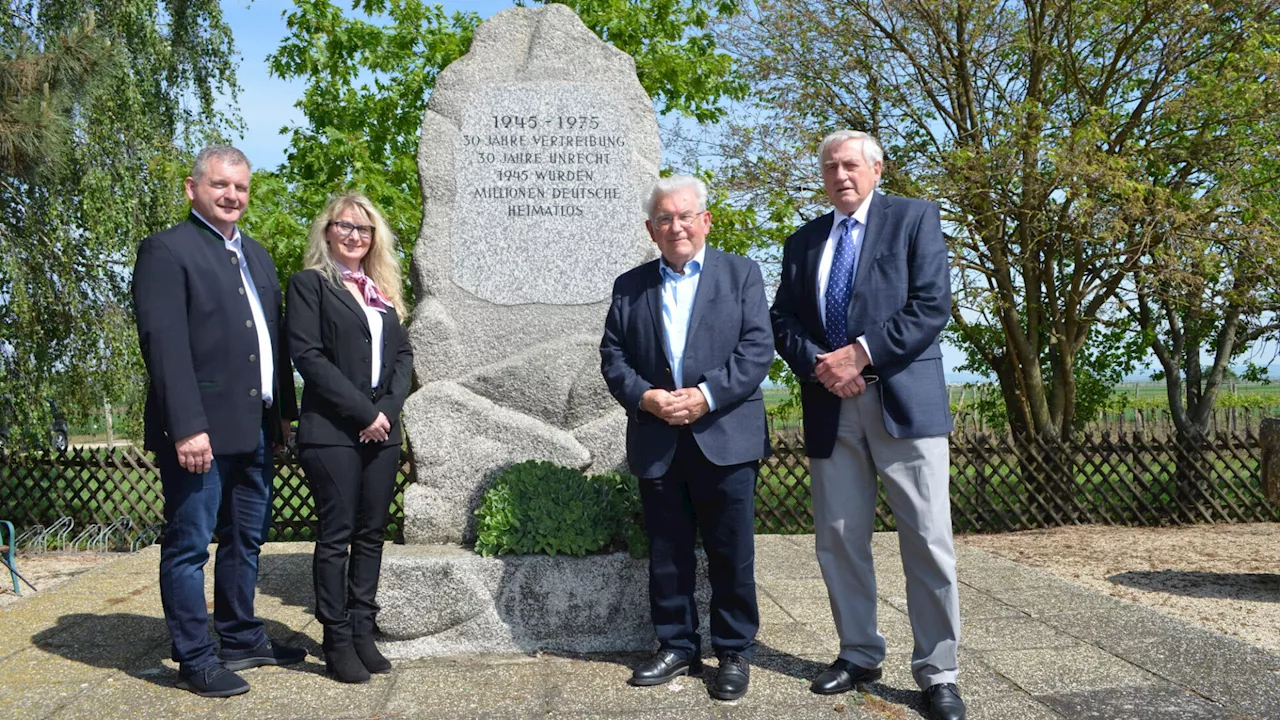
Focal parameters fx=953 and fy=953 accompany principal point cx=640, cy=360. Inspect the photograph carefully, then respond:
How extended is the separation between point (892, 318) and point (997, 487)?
5867 mm

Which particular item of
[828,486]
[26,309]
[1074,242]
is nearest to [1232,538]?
[1074,242]

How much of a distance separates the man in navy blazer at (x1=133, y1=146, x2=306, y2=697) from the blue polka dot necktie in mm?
2184

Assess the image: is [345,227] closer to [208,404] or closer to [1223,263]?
[208,404]

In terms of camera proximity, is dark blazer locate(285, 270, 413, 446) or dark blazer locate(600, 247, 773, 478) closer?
dark blazer locate(600, 247, 773, 478)

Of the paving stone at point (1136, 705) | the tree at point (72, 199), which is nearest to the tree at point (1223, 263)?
the paving stone at point (1136, 705)

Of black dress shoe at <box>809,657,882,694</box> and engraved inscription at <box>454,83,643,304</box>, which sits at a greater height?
engraved inscription at <box>454,83,643,304</box>

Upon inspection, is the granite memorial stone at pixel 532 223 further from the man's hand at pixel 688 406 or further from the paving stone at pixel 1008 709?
the paving stone at pixel 1008 709

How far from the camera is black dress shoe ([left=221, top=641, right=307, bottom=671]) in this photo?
12.4 ft

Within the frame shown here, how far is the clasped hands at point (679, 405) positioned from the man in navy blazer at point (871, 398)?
39cm

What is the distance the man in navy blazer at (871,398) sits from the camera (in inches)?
129

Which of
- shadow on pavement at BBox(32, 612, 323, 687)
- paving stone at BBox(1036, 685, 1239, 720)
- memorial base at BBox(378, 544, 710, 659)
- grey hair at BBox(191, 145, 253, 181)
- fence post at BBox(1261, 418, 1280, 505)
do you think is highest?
grey hair at BBox(191, 145, 253, 181)

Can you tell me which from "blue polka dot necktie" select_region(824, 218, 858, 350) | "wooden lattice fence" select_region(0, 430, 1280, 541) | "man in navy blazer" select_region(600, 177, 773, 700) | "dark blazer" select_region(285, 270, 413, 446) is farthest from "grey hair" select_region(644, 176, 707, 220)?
"wooden lattice fence" select_region(0, 430, 1280, 541)

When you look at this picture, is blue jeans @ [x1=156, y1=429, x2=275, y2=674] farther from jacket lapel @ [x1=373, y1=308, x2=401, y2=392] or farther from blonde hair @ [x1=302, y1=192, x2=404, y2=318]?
blonde hair @ [x1=302, y1=192, x2=404, y2=318]

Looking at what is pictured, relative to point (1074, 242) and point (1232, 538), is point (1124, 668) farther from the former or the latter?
point (1074, 242)
